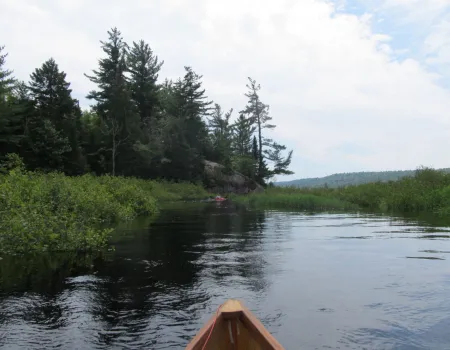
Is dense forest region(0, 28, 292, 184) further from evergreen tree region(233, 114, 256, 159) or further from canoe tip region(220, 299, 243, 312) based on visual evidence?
canoe tip region(220, 299, 243, 312)

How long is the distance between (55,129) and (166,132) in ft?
57.0

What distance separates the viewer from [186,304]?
25.5ft

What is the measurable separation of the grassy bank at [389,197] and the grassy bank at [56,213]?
13.1 meters

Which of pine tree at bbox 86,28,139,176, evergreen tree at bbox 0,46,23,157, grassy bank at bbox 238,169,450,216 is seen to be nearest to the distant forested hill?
grassy bank at bbox 238,169,450,216

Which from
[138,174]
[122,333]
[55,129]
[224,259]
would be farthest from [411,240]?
[138,174]

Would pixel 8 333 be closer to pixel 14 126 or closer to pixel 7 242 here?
pixel 7 242

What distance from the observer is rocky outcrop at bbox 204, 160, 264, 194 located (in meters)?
59.4

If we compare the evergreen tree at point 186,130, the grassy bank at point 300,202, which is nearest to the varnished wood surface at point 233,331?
the grassy bank at point 300,202

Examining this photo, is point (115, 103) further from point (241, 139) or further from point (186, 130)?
point (241, 139)

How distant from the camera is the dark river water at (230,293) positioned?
639cm

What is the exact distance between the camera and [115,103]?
1961 inches

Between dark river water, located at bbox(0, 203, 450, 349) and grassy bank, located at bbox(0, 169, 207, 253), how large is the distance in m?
0.50

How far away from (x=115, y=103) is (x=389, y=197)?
109 ft

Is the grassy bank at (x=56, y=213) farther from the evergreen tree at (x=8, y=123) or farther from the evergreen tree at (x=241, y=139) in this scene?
the evergreen tree at (x=241, y=139)
